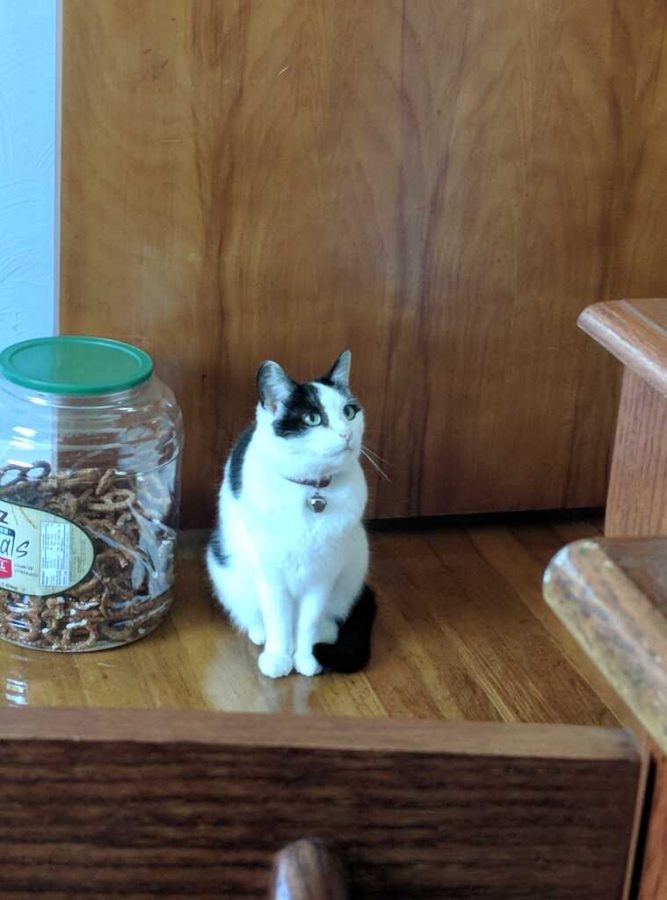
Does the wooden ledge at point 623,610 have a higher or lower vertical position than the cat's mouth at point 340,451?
higher

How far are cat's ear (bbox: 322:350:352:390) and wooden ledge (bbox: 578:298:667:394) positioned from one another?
0.54 m

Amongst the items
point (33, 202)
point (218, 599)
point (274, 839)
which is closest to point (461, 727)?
point (274, 839)

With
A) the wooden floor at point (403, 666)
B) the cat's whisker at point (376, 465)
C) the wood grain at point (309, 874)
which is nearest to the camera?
the wood grain at point (309, 874)

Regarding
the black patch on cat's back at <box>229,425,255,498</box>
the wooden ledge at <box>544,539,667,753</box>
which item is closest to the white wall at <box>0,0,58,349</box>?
the black patch on cat's back at <box>229,425,255,498</box>

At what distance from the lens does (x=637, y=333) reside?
450 mm

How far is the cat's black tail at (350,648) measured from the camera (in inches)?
39.6

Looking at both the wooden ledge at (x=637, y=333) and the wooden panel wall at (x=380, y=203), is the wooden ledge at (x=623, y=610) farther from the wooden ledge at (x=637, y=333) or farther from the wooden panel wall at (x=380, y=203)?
the wooden panel wall at (x=380, y=203)

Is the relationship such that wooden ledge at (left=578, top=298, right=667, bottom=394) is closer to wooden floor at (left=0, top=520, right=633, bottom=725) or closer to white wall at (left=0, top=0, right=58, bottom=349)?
wooden floor at (left=0, top=520, right=633, bottom=725)

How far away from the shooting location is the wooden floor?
0.94 meters

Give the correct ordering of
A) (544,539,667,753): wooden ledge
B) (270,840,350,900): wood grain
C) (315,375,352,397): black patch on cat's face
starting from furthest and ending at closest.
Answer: (315,375,352,397): black patch on cat's face < (270,840,350,900): wood grain < (544,539,667,753): wooden ledge

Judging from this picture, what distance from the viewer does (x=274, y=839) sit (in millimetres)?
436

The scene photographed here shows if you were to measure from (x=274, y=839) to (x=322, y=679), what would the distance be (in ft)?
1.87

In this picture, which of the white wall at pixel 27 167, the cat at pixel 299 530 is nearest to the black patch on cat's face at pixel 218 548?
the cat at pixel 299 530

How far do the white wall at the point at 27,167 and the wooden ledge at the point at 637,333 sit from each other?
740mm
